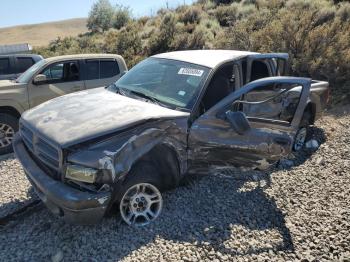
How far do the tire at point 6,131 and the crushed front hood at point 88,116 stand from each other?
8.32ft

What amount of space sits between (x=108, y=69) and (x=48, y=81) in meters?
1.41

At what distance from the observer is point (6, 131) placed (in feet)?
23.4

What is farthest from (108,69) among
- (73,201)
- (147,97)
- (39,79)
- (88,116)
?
(73,201)

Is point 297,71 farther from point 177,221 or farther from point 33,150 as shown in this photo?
point 33,150

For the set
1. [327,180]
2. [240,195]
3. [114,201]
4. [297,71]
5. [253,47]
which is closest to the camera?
[114,201]

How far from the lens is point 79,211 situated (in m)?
3.68

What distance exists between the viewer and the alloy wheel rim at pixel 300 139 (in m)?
6.81

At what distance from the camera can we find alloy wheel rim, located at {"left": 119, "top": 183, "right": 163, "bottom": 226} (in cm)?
421

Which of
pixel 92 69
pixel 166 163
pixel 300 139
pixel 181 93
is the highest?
pixel 181 93

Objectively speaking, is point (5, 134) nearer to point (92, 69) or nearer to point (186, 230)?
point (92, 69)

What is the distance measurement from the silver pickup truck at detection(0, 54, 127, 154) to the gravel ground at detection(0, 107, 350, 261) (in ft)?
5.48

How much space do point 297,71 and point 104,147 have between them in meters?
8.31

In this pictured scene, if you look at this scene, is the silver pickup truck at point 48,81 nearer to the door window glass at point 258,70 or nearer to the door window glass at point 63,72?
the door window glass at point 63,72

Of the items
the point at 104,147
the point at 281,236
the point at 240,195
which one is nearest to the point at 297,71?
the point at 240,195
